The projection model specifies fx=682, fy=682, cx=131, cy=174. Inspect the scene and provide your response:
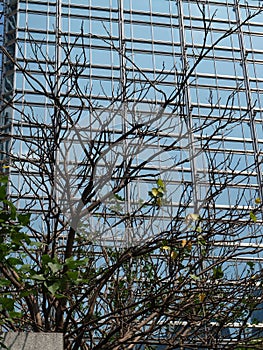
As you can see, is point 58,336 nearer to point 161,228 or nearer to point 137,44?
point 161,228

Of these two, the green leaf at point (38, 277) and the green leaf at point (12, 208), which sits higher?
the green leaf at point (12, 208)

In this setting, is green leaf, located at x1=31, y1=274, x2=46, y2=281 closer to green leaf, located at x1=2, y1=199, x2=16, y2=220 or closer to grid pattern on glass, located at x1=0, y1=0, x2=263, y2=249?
green leaf, located at x1=2, y1=199, x2=16, y2=220

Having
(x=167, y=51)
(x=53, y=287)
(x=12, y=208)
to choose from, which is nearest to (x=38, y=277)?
(x=53, y=287)

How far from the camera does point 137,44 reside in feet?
29.5

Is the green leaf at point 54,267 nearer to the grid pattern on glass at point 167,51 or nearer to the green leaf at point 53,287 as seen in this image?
the green leaf at point 53,287

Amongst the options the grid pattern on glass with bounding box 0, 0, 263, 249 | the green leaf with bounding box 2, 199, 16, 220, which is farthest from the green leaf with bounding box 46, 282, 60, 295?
the grid pattern on glass with bounding box 0, 0, 263, 249

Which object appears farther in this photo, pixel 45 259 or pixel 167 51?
pixel 167 51

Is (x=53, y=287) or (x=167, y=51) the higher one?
(x=167, y=51)

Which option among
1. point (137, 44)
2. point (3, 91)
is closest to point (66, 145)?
point (3, 91)

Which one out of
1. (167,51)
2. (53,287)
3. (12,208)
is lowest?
(53,287)

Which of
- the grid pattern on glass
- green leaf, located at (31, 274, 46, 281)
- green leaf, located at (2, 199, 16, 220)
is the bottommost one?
green leaf, located at (31, 274, 46, 281)

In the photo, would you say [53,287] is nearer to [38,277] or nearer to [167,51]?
[38,277]

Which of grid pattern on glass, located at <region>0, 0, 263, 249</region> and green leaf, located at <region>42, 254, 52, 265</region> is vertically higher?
grid pattern on glass, located at <region>0, 0, 263, 249</region>

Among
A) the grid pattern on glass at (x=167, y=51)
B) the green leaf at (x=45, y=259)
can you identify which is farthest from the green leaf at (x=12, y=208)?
the grid pattern on glass at (x=167, y=51)
